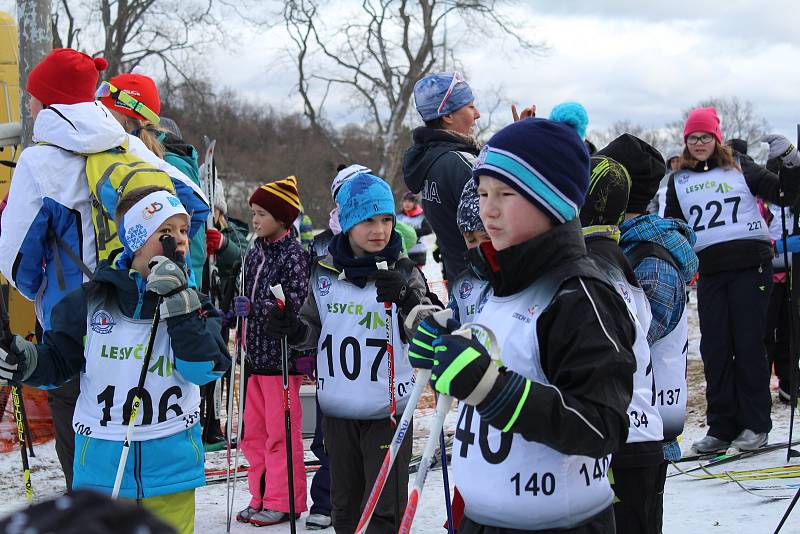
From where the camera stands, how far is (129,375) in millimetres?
3578

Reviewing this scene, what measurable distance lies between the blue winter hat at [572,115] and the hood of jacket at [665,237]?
506 millimetres

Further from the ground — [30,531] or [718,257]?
[718,257]

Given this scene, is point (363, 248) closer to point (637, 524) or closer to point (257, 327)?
point (257, 327)

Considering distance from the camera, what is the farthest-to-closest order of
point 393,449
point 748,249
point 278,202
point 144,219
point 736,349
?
point 736,349, point 748,249, point 278,202, point 144,219, point 393,449

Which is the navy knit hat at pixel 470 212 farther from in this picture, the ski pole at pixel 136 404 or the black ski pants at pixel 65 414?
the black ski pants at pixel 65 414

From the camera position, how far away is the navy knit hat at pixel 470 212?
428 cm

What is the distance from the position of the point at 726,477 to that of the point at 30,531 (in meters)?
5.84

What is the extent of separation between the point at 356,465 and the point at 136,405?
1.45 m

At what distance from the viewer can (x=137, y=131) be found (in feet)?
17.1

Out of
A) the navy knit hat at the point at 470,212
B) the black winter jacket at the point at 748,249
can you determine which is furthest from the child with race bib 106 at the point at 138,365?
the black winter jacket at the point at 748,249

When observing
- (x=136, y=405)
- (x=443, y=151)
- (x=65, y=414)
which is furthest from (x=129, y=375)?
(x=443, y=151)

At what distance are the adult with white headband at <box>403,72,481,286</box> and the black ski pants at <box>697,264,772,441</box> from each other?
2.92 m

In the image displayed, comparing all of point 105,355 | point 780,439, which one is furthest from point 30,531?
point 780,439

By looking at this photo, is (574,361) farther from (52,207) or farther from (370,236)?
(52,207)
